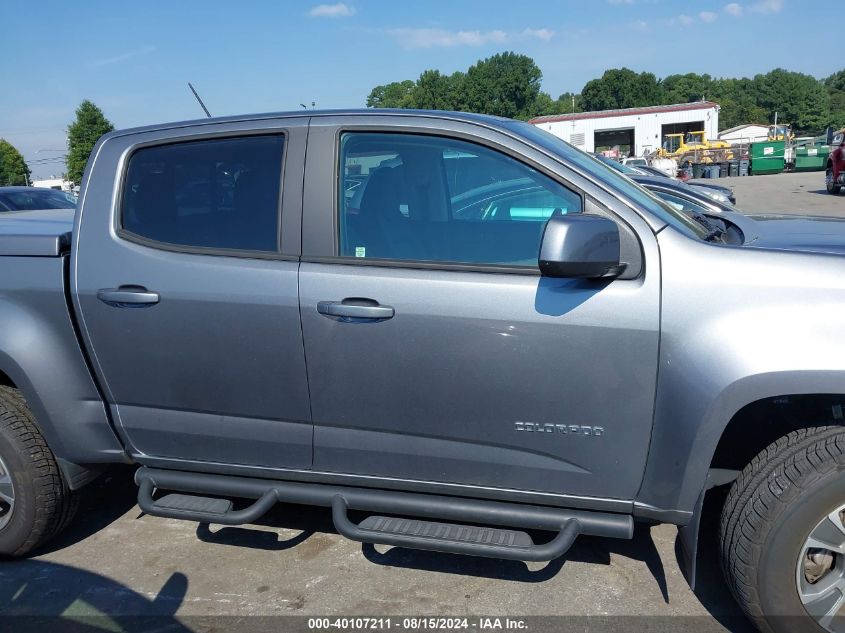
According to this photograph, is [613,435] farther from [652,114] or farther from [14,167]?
[14,167]

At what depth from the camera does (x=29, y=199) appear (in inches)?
451

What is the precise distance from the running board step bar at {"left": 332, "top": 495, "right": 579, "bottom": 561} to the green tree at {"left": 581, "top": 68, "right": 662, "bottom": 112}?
373 feet

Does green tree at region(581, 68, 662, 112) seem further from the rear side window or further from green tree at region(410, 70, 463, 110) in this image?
the rear side window

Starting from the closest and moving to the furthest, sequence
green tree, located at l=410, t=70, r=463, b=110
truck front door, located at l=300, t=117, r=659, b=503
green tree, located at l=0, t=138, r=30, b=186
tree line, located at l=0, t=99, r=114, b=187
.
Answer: truck front door, located at l=300, t=117, r=659, b=503
tree line, located at l=0, t=99, r=114, b=187
green tree, located at l=0, t=138, r=30, b=186
green tree, located at l=410, t=70, r=463, b=110

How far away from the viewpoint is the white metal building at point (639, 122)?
62.7 meters

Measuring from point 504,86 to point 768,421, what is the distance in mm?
93715

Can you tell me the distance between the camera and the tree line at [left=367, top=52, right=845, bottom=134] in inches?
3497

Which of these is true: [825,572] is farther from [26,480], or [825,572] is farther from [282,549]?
[26,480]

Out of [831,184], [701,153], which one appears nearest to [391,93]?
[701,153]

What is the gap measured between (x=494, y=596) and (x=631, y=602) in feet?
1.81

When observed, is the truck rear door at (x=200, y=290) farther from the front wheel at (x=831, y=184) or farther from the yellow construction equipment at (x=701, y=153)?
the yellow construction equipment at (x=701, y=153)

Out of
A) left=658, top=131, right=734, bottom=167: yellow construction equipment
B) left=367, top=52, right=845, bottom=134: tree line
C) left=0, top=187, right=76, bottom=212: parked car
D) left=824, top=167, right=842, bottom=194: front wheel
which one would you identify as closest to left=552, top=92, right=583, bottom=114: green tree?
left=367, top=52, right=845, bottom=134: tree line

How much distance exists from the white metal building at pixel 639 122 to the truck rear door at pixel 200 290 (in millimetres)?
61024

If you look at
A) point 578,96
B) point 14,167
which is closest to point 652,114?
point 578,96
